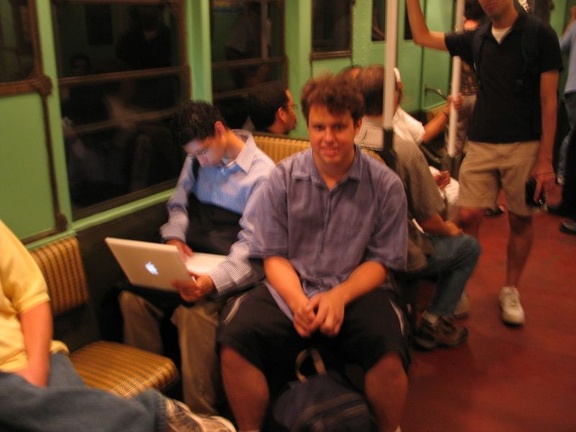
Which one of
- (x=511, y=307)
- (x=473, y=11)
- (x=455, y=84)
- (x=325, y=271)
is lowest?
(x=511, y=307)

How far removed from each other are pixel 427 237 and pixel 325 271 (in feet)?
2.45

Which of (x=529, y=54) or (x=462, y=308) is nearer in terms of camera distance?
(x=529, y=54)

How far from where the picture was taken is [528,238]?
335 centimetres

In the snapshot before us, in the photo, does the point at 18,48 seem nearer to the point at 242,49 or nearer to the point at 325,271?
the point at 325,271

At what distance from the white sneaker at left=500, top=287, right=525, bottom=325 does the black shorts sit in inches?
50.1

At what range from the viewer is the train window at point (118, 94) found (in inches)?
101

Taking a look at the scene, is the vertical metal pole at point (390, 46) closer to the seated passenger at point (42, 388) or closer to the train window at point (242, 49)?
the train window at point (242, 49)

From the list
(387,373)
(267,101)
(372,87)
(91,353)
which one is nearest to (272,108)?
(267,101)

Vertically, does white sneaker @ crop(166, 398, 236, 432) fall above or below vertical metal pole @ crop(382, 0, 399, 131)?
below

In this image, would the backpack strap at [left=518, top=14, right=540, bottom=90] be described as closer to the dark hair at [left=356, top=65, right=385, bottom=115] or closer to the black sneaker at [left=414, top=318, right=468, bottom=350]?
the dark hair at [left=356, top=65, right=385, bottom=115]

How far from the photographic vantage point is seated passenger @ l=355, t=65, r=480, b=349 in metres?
2.67

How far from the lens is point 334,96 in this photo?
221 cm

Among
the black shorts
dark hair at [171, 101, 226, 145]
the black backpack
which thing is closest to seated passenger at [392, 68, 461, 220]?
dark hair at [171, 101, 226, 145]

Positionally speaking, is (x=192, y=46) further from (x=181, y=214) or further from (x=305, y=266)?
(x=305, y=266)
